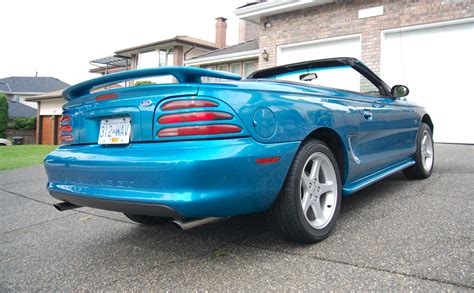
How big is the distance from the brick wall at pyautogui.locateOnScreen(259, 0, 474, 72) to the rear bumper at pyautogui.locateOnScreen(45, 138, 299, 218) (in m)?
7.75

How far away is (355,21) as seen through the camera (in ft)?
30.0

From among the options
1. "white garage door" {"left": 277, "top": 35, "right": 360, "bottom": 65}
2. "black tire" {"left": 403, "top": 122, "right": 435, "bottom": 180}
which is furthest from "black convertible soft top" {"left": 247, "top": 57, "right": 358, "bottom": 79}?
"white garage door" {"left": 277, "top": 35, "right": 360, "bottom": 65}

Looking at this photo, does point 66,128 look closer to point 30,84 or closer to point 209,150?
point 209,150

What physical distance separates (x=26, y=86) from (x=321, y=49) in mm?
49400

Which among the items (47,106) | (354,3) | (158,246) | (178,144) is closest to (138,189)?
(178,144)

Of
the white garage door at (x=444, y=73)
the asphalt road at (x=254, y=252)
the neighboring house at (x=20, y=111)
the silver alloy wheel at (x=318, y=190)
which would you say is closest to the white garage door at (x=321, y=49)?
the white garage door at (x=444, y=73)

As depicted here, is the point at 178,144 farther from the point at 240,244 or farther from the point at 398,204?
the point at 398,204

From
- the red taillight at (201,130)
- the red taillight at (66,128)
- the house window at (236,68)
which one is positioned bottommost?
the red taillight at (201,130)

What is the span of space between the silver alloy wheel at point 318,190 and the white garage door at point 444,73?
6.80 metres

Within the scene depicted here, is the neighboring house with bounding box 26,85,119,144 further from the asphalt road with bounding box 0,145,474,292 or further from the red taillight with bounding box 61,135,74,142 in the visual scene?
the red taillight with bounding box 61,135,74,142

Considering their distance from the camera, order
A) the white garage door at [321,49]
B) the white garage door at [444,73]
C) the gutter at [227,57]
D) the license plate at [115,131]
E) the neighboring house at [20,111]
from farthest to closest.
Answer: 1. the neighboring house at [20,111]
2. the gutter at [227,57]
3. the white garage door at [321,49]
4. the white garage door at [444,73]
5. the license plate at [115,131]

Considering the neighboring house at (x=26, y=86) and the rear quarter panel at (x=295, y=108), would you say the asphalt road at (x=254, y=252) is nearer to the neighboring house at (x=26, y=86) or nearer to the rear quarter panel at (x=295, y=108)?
the rear quarter panel at (x=295, y=108)

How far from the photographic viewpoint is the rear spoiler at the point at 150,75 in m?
1.91

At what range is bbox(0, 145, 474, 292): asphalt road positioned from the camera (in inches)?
71.2
